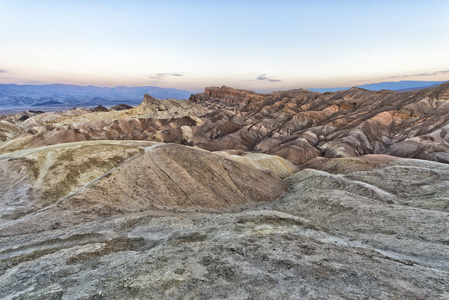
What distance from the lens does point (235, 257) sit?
10000mm

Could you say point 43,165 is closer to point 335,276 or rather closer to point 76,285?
point 76,285

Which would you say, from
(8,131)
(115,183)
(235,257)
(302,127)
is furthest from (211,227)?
(8,131)

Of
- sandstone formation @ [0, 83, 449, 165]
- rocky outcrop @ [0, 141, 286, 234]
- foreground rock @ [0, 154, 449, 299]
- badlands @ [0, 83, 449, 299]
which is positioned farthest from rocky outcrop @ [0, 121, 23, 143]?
foreground rock @ [0, 154, 449, 299]

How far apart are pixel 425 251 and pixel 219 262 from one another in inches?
477

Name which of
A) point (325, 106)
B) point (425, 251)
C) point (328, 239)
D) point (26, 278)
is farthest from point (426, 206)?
point (325, 106)

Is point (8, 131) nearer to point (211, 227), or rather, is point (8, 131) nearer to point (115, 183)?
point (115, 183)

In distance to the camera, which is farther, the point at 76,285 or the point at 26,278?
the point at 26,278

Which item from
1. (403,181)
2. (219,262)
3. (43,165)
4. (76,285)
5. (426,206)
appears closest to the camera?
(76,285)

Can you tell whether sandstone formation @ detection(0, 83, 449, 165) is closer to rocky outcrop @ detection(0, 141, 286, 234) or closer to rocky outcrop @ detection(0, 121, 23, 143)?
rocky outcrop @ detection(0, 121, 23, 143)

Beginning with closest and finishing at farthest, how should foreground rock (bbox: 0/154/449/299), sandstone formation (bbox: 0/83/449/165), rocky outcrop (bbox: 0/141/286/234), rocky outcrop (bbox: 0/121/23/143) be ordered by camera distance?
foreground rock (bbox: 0/154/449/299) < rocky outcrop (bbox: 0/141/286/234) < sandstone formation (bbox: 0/83/449/165) < rocky outcrop (bbox: 0/121/23/143)

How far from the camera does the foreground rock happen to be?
7.88 m

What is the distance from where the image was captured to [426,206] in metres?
20.7

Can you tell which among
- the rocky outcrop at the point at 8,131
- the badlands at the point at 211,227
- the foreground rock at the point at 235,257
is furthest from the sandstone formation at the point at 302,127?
the foreground rock at the point at 235,257

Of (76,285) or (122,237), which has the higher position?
(76,285)
